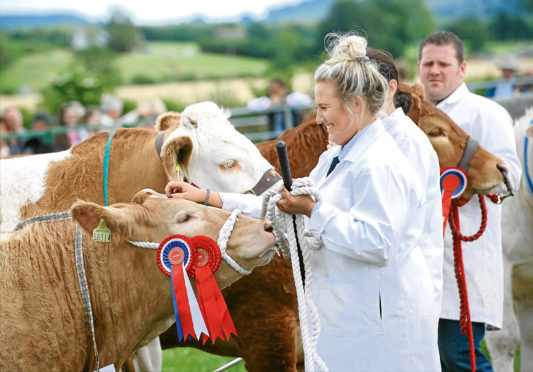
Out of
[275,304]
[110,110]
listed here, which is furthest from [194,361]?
[110,110]

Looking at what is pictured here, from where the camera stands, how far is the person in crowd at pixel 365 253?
2865mm

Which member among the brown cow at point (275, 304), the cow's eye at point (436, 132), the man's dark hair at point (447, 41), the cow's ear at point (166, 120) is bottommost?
the brown cow at point (275, 304)

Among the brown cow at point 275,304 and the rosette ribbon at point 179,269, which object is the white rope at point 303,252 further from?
the brown cow at point 275,304

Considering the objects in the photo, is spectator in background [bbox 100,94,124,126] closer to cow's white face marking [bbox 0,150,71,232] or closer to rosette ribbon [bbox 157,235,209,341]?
cow's white face marking [bbox 0,150,71,232]

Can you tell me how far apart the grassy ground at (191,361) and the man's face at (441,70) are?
Answer: 320cm

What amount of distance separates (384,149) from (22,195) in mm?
2674

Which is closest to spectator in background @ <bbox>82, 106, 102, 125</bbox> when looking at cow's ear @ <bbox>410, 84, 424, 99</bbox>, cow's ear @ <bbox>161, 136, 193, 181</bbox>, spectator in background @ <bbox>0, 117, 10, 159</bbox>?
spectator in background @ <bbox>0, 117, 10, 159</bbox>

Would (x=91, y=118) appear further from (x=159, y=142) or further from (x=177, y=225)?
(x=177, y=225)

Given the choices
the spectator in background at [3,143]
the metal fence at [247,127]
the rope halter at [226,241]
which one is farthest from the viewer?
the metal fence at [247,127]

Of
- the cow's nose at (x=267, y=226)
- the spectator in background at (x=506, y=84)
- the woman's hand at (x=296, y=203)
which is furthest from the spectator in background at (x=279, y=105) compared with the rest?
the woman's hand at (x=296, y=203)

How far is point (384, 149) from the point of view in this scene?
2.99 m

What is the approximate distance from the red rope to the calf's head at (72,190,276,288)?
5.53 ft

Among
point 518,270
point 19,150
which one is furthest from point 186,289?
point 19,150

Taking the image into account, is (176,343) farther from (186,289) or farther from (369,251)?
(369,251)
